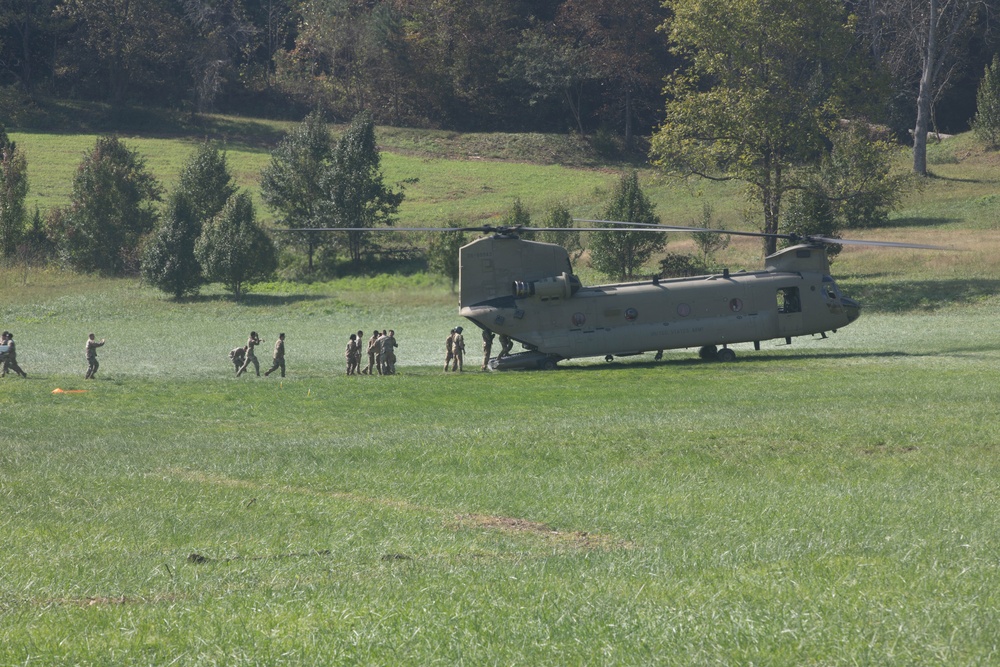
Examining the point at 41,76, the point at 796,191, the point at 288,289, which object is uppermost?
the point at 41,76

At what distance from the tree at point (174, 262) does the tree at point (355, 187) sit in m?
11.0

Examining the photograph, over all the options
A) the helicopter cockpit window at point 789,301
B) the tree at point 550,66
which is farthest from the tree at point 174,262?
the tree at point 550,66

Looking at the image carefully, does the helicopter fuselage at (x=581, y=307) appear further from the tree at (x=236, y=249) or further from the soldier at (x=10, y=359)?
the tree at (x=236, y=249)

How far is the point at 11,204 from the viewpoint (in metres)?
74.8

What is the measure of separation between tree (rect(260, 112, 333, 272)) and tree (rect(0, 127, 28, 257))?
51.4ft

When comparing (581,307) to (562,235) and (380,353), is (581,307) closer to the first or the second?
(380,353)

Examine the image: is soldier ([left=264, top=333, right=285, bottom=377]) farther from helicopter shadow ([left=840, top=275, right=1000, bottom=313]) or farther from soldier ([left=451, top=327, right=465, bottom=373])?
helicopter shadow ([left=840, top=275, right=1000, bottom=313])

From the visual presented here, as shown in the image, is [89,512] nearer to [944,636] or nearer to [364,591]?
[364,591]

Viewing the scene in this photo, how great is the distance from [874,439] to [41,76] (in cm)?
10512

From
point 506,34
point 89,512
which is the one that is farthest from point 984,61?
point 89,512

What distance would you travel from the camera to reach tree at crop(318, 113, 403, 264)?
75.3 meters

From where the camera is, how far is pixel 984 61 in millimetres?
97875

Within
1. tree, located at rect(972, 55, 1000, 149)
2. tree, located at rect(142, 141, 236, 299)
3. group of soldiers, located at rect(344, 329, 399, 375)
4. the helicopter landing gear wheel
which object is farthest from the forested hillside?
A: group of soldiers, located at rect(344, 329, 399, 375)

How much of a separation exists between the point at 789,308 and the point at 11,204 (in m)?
57.4
